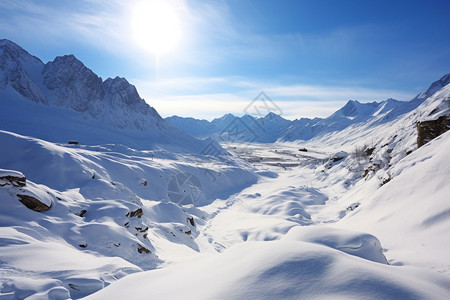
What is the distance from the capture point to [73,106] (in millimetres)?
94750

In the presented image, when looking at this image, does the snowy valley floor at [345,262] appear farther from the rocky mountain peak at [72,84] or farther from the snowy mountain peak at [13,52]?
the snowy mountain peak at [13,52]

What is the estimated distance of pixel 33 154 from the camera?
771 inches

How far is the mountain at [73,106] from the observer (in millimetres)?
73000

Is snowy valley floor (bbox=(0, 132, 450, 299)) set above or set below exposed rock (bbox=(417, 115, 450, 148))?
below

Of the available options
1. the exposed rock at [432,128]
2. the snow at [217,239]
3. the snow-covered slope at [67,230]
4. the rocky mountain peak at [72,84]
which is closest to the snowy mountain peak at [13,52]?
the rocky mountain peak at [72,84]

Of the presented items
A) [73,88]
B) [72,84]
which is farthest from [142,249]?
[72,84]

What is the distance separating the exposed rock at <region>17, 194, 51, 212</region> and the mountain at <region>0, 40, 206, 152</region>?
65.9 m

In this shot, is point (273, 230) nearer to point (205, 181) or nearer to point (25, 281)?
point (25, 281)

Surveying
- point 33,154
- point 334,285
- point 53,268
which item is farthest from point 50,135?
point 334,285

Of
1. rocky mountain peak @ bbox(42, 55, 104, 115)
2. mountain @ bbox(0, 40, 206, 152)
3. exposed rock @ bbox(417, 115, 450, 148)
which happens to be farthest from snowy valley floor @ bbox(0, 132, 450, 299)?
rocky mountain peak @ bbox(42, 55, 104, 115)

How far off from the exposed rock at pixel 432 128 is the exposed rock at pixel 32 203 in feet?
81.8

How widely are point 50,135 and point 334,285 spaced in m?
80.0

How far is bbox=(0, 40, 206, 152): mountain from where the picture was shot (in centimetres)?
7300

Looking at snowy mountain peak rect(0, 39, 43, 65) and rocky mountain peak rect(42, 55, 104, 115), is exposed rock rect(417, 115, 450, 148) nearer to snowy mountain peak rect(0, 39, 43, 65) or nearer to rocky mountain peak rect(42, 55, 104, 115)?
rocky mountain peak rect(42, 55, 104, 115)
